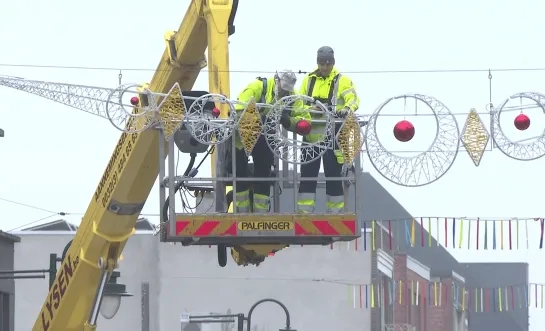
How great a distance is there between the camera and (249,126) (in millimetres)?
18797

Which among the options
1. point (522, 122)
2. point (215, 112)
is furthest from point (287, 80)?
point (522, 122)

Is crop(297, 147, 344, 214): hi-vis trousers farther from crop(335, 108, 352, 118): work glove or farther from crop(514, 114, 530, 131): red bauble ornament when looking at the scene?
crop(514, 114, 530, 131): red bauble ornament

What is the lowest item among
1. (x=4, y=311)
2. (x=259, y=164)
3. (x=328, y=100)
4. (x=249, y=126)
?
(x=4, y=311)

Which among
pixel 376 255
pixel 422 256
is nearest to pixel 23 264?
pixel 376 255

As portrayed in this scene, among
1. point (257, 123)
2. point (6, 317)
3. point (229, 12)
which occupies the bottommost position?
point (6, 317)

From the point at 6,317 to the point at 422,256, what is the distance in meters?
56.8

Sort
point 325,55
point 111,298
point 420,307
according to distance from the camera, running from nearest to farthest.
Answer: point 325,55
point 111,298
point 420,307

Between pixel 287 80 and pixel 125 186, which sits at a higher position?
pixel 287 80

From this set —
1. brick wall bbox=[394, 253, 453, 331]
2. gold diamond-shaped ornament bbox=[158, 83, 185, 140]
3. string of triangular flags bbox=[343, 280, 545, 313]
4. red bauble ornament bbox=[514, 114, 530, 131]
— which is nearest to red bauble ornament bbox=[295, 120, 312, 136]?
gold diamond-shaped ornament bbox=[158, 83, 185, 140]

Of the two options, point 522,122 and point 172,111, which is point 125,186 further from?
point 522,122

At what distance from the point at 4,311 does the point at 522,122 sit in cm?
1501

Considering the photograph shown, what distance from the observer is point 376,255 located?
2280 inches

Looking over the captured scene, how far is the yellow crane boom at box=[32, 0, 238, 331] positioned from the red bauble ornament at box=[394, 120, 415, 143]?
6.94 feet

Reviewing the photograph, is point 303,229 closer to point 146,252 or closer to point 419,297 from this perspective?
point 146,252
